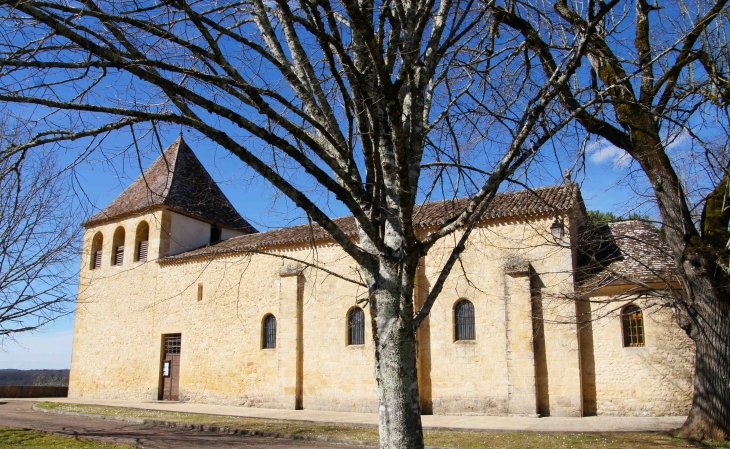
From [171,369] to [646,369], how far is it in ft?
57.1

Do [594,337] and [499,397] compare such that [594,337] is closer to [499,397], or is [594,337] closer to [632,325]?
[632,325]

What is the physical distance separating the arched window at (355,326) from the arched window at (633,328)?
8.03m

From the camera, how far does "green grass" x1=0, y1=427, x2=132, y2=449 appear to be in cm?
1080

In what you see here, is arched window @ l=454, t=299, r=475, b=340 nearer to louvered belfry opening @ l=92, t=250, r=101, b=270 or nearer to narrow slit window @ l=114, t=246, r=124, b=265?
narrow slit window @ l=114, t=246, r=124, b=265

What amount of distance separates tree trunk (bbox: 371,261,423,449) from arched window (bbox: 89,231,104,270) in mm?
25581

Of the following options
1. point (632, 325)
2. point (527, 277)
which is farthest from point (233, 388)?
point (632, 325)

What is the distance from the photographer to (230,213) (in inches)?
1112

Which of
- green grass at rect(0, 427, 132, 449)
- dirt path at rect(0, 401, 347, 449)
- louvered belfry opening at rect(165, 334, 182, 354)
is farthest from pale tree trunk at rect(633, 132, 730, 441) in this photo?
louvered belfry opening at rect(165, 334, 182, 354)

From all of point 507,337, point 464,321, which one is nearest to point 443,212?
point 464,321

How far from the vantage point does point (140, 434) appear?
1316 cm

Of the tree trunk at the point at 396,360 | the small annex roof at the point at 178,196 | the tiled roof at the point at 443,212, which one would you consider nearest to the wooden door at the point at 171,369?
the tiled roof at the point at 443,212

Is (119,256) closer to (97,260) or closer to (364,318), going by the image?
(97,260)

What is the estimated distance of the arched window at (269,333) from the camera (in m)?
21.0

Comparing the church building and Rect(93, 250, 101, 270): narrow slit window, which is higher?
Rect(93, 250, 101, 270): narrow slit window
